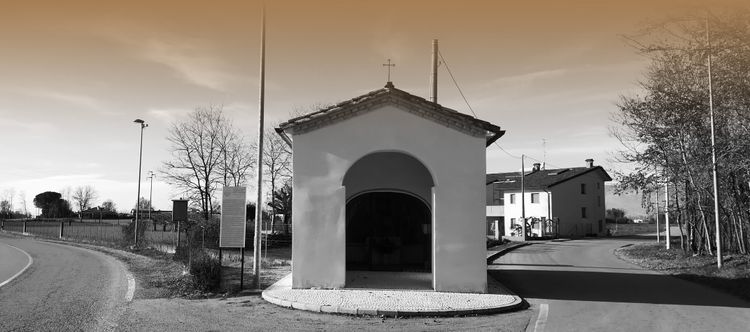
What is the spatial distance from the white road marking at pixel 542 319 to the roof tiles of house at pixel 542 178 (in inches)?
1696

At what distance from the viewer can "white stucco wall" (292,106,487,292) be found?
12.4 m

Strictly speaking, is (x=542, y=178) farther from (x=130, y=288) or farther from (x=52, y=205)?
(x=52, y=205)

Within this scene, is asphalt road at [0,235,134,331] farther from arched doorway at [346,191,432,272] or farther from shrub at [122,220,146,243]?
shrub at [122,220,146,243]

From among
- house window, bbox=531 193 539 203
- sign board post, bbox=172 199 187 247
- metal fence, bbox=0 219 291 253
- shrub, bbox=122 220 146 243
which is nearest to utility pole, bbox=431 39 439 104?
metal fence, bbox=0 219 291 253

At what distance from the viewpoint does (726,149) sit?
57.0 ft

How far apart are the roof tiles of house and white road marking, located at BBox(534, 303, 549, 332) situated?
4307 centimetres

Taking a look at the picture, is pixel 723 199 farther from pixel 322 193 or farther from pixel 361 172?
pixel 322 193

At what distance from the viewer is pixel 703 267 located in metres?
18.8

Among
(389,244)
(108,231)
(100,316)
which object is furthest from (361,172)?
Answer: (108,231)

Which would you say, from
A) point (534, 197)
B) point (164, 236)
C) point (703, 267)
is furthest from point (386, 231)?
point (534, 197)

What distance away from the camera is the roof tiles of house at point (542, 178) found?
53784mm

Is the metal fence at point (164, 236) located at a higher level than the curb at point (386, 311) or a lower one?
higher

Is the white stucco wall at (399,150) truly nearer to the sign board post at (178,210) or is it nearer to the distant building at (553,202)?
the sign board post at (178,210)

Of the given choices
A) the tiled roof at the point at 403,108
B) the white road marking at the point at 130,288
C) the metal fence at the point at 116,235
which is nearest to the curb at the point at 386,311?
the white road marking at the point at 130,288
